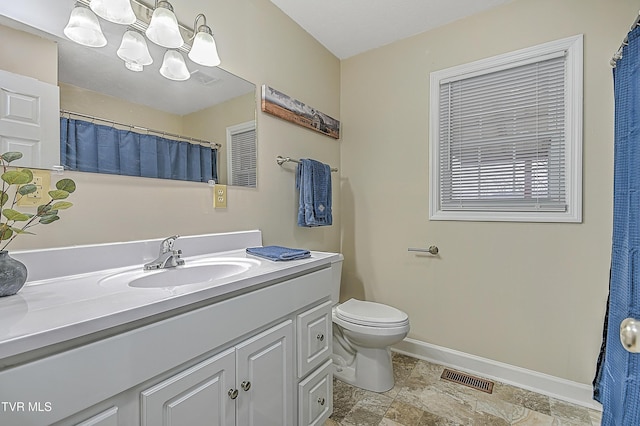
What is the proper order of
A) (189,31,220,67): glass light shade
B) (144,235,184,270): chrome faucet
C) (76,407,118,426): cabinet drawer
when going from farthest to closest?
1. (189,31,220,67): glass light shade
2. (144,235,184,270): chrome faucet
3. (76,407,118,426): cabinet drawer

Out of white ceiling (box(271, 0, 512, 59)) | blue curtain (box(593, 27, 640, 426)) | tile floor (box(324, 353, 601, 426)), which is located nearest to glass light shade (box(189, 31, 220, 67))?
white ceiling (box(271, 0, 512, 59))

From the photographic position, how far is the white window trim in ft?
5.44

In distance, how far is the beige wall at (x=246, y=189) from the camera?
1.12 meters

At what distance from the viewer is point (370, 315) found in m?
1.79

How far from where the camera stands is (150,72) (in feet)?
4.24

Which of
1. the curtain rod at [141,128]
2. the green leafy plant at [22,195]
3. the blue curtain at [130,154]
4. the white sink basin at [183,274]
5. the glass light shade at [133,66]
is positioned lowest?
the white sink basin at [183,274]

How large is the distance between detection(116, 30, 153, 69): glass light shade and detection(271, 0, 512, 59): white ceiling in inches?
39.0

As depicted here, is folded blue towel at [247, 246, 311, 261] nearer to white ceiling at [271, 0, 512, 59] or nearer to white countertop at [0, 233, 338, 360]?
white countertop at [0, 233, 338, 360]

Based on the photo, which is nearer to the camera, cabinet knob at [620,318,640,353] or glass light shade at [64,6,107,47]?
cabinet knob at [620,318,640,353]

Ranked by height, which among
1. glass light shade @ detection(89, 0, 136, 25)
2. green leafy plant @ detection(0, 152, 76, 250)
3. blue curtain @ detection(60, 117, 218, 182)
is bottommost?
green leafy plant @ detection(0, 152, 76, 250)

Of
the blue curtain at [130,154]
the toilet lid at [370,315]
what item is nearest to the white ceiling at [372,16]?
the blue curtain at [130,154]

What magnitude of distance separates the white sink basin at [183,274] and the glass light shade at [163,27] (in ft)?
3.10

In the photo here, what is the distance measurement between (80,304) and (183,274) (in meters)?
0.50

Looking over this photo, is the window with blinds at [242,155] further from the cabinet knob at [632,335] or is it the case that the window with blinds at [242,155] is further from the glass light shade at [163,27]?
the cabinet knob at [632,335]
